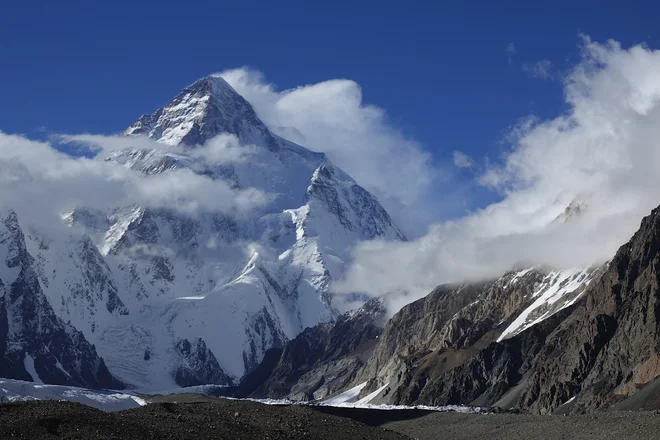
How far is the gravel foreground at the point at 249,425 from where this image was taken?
70.9 meters

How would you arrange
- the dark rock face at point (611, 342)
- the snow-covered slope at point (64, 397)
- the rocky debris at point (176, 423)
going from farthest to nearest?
the snow-covered slope at point (64, 397) < the dark rock face at point (611, 342) < the rocky debris at point (176, 423)

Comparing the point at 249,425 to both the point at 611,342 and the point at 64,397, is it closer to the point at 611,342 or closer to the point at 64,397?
the point at 611,342

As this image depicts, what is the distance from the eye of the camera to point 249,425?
7981cm

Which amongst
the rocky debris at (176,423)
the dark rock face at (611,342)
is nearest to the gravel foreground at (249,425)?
the rocky debris at (176,423)

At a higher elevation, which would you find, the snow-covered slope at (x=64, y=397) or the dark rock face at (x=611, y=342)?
the snow-covered slope at (x=64, y=397)

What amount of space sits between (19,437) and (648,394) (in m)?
87.0

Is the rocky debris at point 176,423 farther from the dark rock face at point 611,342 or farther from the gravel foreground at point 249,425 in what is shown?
the dark rock face at point 611,342

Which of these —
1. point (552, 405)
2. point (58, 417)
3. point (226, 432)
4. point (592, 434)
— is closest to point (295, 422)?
point (226, 432)

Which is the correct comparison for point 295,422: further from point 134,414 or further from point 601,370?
point 601,370

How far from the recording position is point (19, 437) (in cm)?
6775

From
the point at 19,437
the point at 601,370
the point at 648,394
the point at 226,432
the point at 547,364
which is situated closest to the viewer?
the point at 19,437

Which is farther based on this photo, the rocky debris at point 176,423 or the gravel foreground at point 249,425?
the gravel foreground at point 249,425

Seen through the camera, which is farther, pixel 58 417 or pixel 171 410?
pixel 171 410

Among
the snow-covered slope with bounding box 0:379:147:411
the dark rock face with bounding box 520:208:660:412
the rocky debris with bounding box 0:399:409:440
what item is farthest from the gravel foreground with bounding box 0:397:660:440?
the snow-covered slope with bounding box 0:379:147:411
